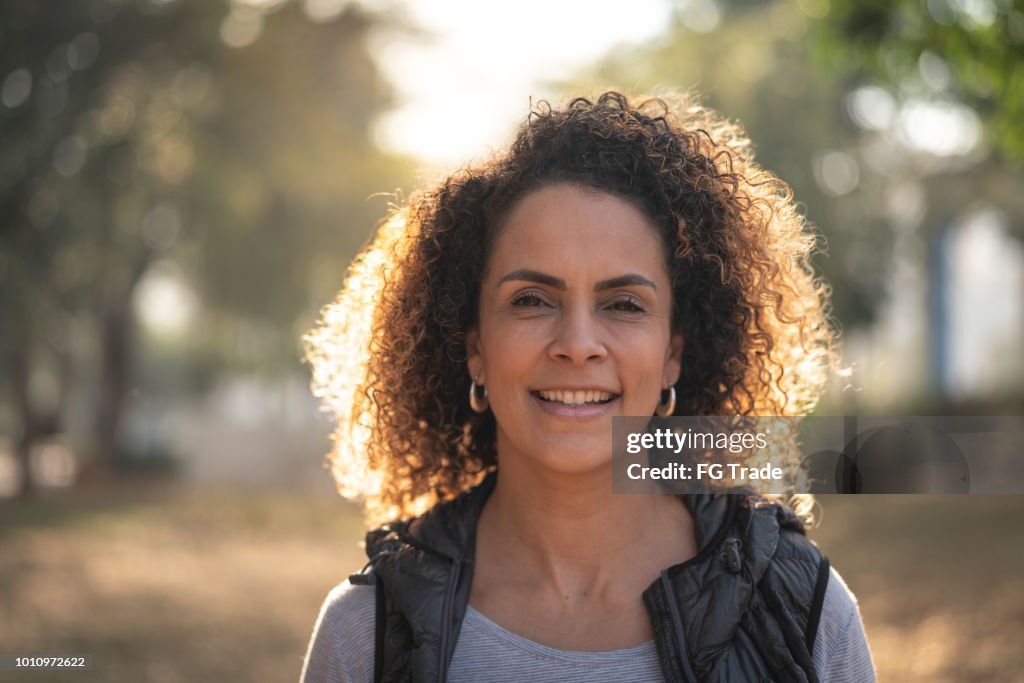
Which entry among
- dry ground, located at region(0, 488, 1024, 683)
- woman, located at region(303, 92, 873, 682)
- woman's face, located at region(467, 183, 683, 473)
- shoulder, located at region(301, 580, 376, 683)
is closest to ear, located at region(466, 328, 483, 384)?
woman, located at region(303, 92, 873, 682)

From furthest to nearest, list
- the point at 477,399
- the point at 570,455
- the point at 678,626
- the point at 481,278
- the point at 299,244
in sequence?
the point at 299,244 → the point at 477,399 → the point at 481,278 → the point at 570,455 → the point at 678,626

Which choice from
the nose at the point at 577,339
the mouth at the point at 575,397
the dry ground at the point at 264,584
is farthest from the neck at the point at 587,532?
the dry ground at the point at 264,584

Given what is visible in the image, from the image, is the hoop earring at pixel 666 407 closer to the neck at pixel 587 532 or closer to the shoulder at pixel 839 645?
the neck at pixel 587 532

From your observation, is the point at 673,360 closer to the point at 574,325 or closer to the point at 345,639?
the point at 574,325

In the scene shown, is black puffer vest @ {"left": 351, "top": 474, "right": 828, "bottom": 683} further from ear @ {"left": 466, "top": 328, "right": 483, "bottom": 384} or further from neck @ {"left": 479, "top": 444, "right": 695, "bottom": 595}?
ear @ {"left": 466, "top": 328, "right": 483, "bottom": 384}

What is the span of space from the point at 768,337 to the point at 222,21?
13.5m

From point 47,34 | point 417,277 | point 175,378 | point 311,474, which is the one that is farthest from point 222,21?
point 175,378

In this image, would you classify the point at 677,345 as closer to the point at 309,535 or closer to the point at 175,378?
the point at 309,535

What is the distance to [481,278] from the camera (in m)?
2.93

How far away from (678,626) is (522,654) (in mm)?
387

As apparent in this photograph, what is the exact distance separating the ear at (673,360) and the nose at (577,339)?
0.38m

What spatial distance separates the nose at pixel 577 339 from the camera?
254 centimetres

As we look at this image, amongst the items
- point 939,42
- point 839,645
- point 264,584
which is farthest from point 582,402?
point 264,584

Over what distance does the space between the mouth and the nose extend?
0.24 ft
